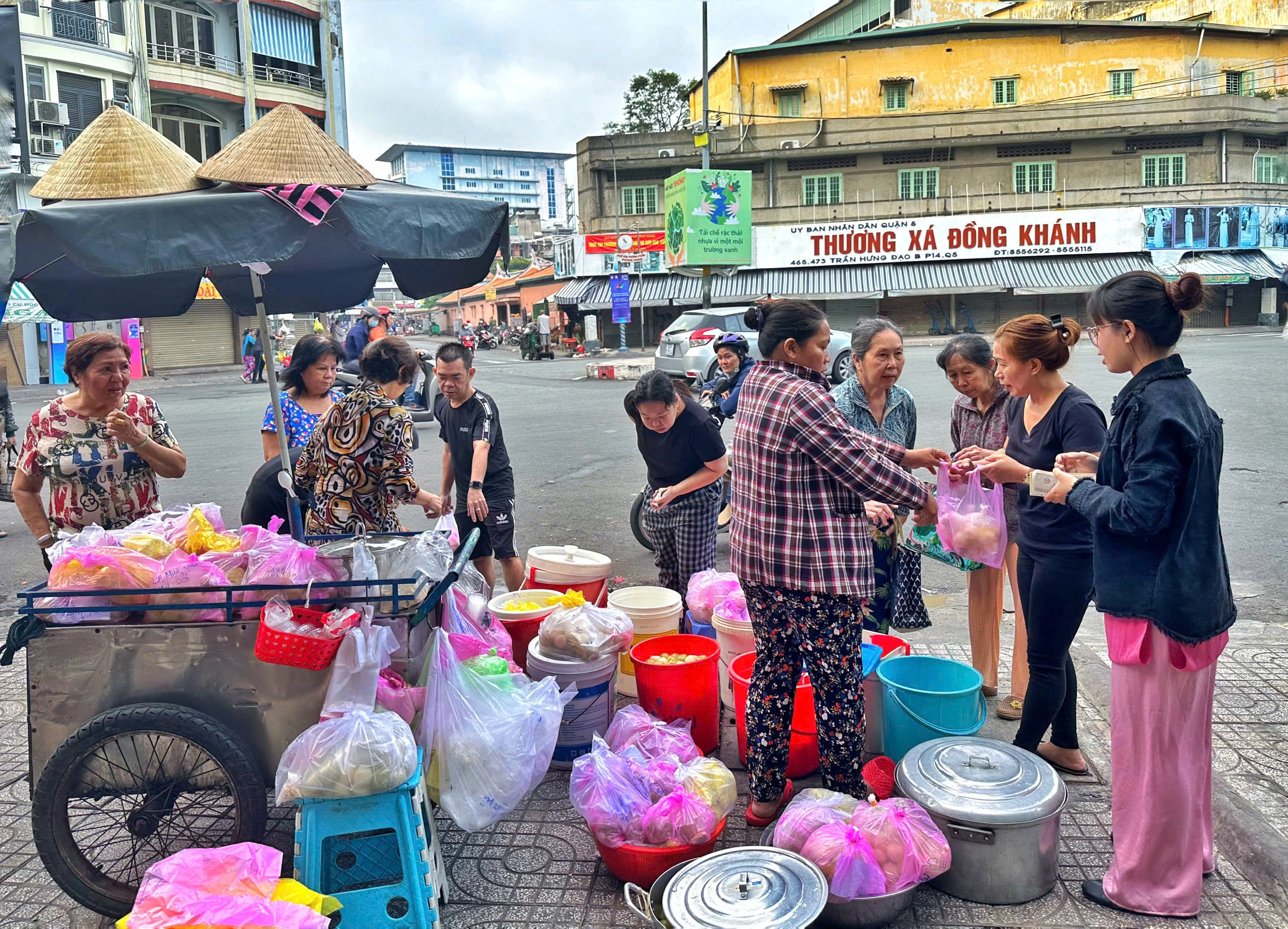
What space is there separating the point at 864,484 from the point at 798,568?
0.38 m

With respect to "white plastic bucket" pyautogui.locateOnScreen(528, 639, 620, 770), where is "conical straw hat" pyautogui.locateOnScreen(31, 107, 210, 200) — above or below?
above

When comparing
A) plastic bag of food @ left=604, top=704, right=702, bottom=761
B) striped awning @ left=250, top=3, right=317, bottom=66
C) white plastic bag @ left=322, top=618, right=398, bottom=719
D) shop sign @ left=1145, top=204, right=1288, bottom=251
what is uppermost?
striped awning @ left=250, top=3, right=317, bottom=66

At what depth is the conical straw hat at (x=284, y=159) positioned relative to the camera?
343 cm

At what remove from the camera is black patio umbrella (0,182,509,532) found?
10.1 ft

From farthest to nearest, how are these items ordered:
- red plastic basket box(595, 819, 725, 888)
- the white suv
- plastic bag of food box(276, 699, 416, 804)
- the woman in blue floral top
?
the white suv → the woman in blue floral top → red plastic basket box(595, 819, 725, 888) → plastic bag of food box(276, 699, 416, 804)

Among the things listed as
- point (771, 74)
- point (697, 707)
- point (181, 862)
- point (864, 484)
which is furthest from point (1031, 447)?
point (771, 74)

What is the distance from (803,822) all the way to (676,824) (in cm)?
41

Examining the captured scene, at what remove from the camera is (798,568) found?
3.24 m

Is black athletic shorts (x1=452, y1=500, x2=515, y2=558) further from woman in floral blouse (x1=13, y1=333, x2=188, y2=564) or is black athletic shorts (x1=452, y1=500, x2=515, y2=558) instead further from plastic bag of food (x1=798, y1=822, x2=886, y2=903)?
plastic bag of food (x1=798, y1=822, x2=886, y2=903)

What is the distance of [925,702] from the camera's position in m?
3.66

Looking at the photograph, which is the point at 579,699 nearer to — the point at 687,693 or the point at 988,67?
the point at 687,693

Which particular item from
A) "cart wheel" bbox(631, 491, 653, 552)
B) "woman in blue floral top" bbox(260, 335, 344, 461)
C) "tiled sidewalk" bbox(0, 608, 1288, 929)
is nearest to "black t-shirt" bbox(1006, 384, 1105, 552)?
"tiled sidewalk" bbox(0, 608, 1288, 929)

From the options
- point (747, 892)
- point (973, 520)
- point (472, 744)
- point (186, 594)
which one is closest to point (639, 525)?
point (973, 520)

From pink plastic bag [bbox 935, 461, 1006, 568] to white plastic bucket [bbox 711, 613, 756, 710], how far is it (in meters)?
1.04
